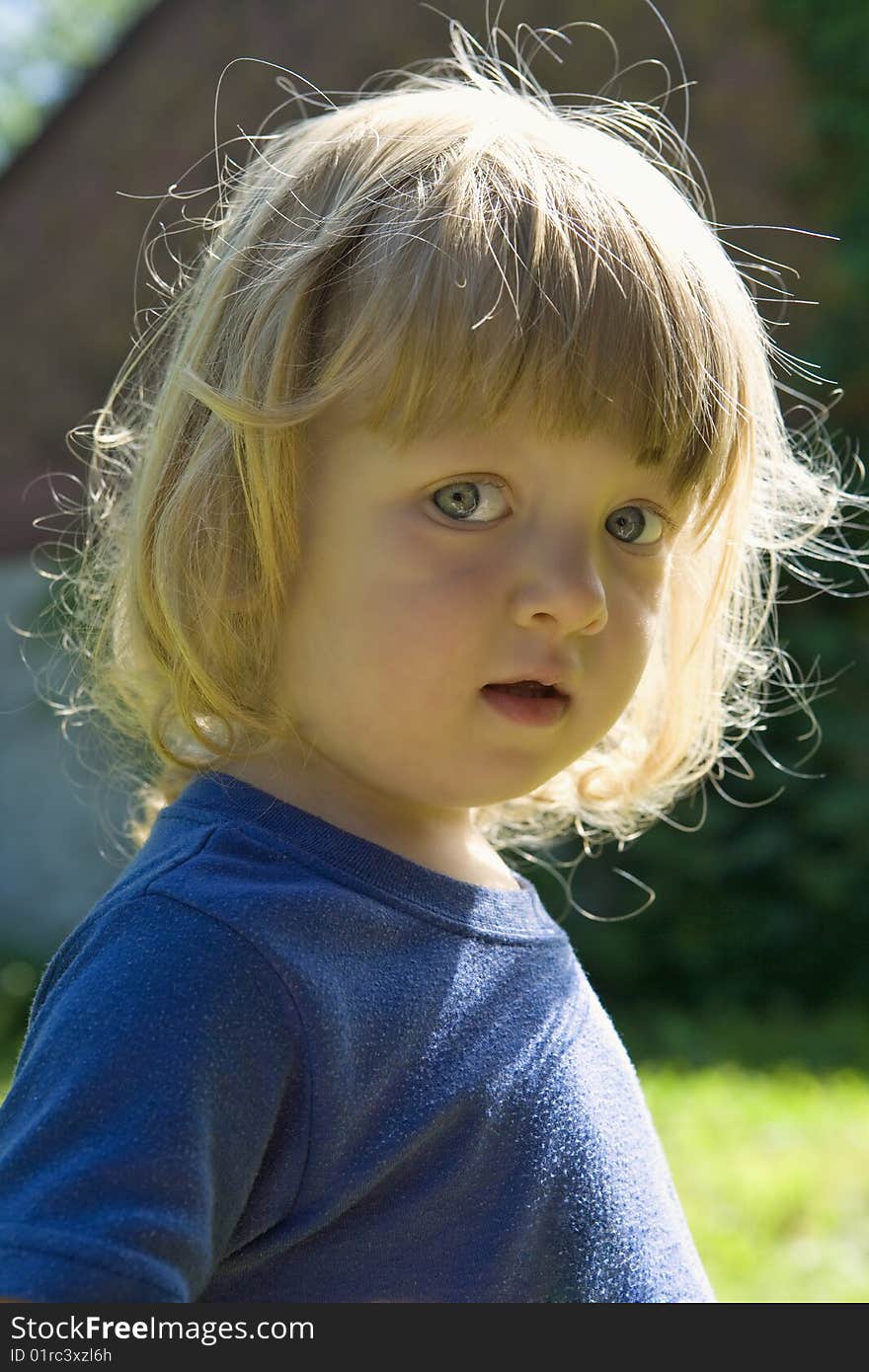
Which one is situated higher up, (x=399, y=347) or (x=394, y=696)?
(x=399, y=347)

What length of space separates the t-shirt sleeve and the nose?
42 cm

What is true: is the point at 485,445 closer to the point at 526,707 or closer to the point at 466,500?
the point at 466,500

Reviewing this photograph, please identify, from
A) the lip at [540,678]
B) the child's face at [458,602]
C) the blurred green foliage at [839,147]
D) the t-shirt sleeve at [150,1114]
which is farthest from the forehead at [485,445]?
the blurred green foliage at [839,147]

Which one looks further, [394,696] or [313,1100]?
[394,696]

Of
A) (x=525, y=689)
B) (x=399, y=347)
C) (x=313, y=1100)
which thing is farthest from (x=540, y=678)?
(x=313, y=1100)

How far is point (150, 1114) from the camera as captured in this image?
45.8 inches

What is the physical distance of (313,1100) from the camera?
1276 millimetres

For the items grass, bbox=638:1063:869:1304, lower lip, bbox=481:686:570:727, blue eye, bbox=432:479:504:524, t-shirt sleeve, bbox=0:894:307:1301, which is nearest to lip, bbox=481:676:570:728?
lower lip, bbox=481:686:570:727

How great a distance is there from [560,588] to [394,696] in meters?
0.19

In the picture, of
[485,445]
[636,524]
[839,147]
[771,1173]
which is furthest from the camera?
[839,147]

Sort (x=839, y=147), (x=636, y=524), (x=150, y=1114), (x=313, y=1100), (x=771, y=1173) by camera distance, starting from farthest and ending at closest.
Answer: (x=839, y=147) → (x=771, y=1173) → (x=636, y=524) → (x=313, y=1100) → (x=150, y=1114)

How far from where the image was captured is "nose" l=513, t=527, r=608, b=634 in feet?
4.76

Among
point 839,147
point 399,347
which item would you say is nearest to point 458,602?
point 399,347

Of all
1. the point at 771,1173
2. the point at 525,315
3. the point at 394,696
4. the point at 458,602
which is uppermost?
the point at 525,315
